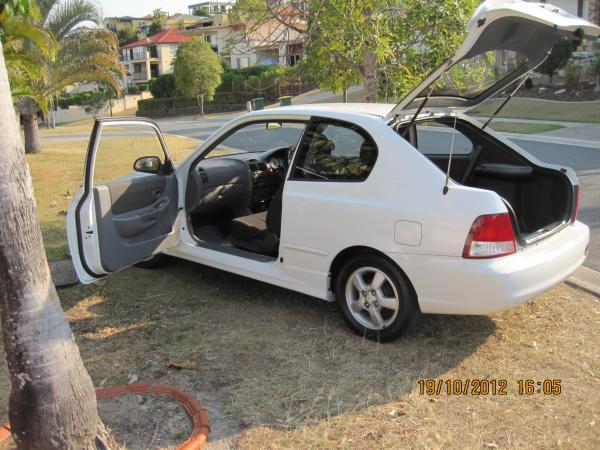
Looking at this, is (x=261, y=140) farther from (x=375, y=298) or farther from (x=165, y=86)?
(x=165, y=86)

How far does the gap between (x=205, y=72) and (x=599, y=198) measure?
39581 millimetres

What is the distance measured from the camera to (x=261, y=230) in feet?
17.2

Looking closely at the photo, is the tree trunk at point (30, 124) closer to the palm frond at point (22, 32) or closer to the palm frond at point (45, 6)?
the palm frond at point (45, 6)

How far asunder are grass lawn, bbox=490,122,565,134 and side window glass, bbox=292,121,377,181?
13654 millimetres

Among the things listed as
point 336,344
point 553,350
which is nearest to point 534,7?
point 553,350

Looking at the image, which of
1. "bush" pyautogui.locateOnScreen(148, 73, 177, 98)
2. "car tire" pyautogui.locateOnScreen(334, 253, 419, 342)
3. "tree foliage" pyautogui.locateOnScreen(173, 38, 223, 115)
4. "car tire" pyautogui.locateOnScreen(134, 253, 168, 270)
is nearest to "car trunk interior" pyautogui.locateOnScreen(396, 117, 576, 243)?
"car tire" pyautogui.locateOnScreen(334, 253, 419, 342)

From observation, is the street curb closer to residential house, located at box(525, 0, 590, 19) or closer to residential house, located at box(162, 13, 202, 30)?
residential house, located at box(525, 0, 590, 19)

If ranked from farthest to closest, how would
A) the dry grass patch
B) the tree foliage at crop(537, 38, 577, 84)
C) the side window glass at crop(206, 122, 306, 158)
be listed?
the tree foliage at crop(537, 38, 577, 84) → the side window glass at crop(206, 122, 306, 158) → the dry grass patch

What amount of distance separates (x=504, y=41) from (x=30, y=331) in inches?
127

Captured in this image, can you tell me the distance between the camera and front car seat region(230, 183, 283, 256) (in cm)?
490

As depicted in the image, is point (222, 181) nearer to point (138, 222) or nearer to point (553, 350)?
point (138, 222)

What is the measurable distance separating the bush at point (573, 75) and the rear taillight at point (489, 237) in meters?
22.6

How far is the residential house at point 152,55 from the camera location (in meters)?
84.7

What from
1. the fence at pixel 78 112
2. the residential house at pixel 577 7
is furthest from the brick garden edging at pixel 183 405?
the fence at pixel 78 112
